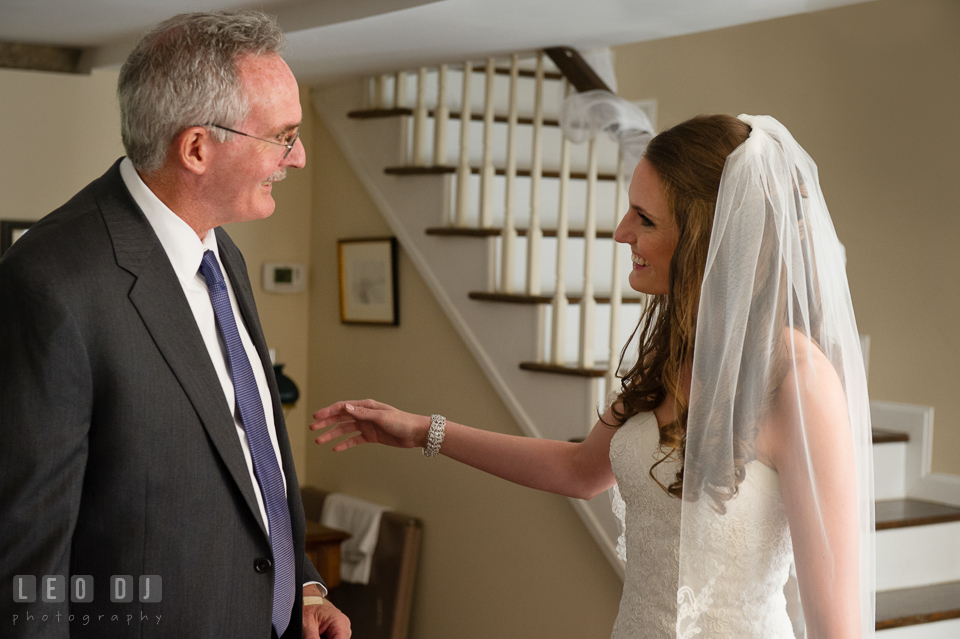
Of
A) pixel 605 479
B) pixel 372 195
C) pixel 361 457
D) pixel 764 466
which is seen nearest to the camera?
pixel 764 466

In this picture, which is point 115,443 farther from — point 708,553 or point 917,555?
point 917,555

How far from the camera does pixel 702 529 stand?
152 centimetres

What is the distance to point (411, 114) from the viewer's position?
11.9ft

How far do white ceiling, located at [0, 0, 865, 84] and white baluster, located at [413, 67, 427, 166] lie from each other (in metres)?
0.09

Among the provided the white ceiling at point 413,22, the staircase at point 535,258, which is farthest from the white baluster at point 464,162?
the white ceiling at point 413,22

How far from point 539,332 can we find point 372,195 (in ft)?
3.83

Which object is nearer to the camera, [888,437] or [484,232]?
[888,437]

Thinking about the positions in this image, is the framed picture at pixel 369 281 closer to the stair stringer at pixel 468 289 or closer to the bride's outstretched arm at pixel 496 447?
the stair stringer at pixel 468 289

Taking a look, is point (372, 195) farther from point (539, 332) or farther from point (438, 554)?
point (438, 554)

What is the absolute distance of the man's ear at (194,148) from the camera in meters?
1.36

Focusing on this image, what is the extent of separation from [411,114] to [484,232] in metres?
0.69

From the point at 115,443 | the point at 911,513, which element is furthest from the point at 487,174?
the point at 115,443

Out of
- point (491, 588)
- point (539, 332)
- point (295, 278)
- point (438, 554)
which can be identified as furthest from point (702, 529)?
point (295, 278)

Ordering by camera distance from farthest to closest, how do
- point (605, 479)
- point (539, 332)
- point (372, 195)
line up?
point (372, 195) < point (539, 332) < point (605, 479)
